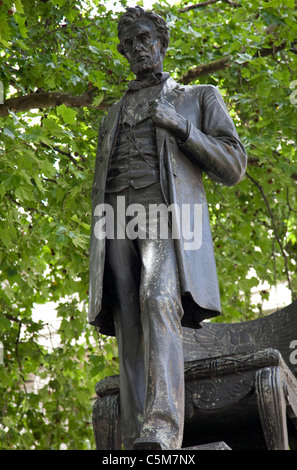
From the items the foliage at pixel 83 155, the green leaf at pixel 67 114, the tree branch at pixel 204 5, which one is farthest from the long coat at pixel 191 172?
the tree branch at pixel 204 5

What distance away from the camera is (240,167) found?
12.9ft

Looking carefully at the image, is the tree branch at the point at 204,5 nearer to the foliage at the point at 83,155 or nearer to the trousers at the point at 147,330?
the foliage at the point at 83,155

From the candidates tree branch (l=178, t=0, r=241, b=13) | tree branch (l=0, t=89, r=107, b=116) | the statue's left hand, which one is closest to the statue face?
the statue's left hand

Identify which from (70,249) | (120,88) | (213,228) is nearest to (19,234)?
(70,249)

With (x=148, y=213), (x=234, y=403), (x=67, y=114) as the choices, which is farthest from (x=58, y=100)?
(x=234, y=403)

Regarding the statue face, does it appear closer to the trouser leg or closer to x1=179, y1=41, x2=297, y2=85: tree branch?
the trouser leg

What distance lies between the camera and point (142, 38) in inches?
159

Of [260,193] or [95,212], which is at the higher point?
[260,193]

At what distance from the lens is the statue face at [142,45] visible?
4.04 metres

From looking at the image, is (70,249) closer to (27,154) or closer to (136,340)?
(27,154)

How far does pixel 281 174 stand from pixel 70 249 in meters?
2.40
